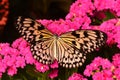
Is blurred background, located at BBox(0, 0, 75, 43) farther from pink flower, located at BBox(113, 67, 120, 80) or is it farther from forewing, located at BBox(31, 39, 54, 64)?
pink flower, located at BBox(113, 67, 120, 80)

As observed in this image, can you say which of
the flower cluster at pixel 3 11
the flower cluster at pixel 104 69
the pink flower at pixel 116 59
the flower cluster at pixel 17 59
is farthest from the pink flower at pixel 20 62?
the flower cluster at pixel 3 11

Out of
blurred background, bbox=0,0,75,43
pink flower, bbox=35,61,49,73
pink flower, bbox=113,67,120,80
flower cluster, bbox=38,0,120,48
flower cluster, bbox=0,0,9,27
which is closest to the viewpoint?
pink flower, bbox=113,67,120,80

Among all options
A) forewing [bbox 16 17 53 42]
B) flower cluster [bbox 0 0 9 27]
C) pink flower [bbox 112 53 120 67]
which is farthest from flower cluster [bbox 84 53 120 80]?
flower cluster [bbox 0 0 9 27]

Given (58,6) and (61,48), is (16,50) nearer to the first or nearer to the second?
(61,48)

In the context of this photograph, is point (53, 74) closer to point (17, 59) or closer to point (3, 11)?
point (17, 59)

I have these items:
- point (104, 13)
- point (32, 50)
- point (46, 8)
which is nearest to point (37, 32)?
point (32, 50)

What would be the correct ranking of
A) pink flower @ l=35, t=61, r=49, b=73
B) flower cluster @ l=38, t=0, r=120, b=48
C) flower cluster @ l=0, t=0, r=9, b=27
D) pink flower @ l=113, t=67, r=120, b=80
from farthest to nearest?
1. flower cluster @ l=0, t=0, r=9, b=27
2. flower cluster @ l=38, t=0, r=120, b=48
3. pink flower @ l=35, t=61, r=49, b=73
4. pink flower @ l=113, t=67, r=120, b=80
